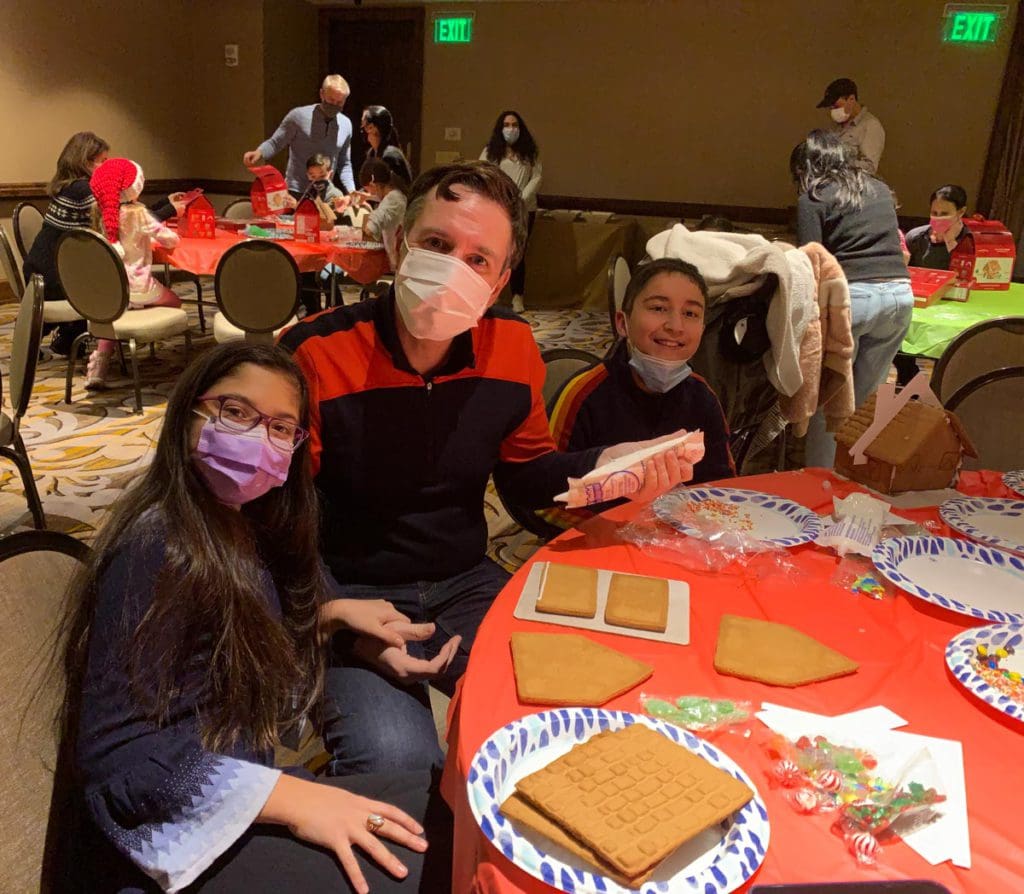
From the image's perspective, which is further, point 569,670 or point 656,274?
point 656,274

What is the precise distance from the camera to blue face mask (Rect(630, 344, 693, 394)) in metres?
1.94

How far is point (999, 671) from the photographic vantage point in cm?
107

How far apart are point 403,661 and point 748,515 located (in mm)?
717

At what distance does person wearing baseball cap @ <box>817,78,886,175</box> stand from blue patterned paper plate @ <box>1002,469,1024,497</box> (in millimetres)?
1735

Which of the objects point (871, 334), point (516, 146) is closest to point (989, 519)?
point (871, 334)

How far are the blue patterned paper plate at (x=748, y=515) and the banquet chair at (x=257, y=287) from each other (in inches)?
112

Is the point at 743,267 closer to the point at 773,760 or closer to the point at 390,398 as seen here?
the point at 390,398

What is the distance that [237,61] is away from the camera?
27.4 ft

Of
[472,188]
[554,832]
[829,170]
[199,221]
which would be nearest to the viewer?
[554,832]

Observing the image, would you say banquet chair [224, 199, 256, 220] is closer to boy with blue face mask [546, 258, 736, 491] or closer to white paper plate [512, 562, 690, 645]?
boy with blue face mask [546, 258, 736, 491]

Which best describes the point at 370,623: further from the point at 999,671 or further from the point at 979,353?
the point at 979,353

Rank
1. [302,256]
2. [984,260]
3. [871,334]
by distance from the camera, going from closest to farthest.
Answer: [871,334], [984,260], [302,256]

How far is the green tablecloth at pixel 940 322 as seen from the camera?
3.31m

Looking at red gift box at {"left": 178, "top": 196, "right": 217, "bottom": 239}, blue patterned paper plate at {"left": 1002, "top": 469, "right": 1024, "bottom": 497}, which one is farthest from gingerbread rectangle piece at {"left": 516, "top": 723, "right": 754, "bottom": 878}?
red gift box at {"left": 178, "top": 196, "right": 217, "bottom": 239}
